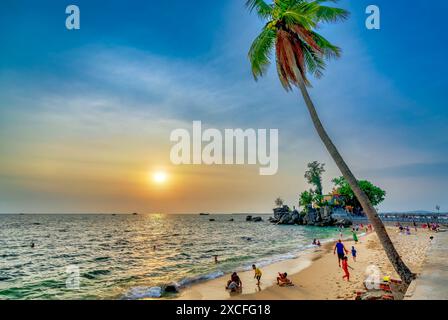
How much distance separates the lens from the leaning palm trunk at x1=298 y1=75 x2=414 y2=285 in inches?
400

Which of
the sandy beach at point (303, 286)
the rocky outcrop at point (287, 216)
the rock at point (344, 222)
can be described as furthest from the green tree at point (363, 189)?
the sandy beach at point (303, 286)

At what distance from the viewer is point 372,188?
267ft

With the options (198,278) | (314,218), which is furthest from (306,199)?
(198,278)

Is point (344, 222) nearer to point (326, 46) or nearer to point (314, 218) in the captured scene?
point (314, 218)

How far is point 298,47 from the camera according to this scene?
40.7ft

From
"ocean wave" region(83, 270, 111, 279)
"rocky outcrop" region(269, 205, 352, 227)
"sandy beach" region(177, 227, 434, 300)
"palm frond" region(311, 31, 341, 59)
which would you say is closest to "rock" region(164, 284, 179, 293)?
"sandy beach" region(177, 227, 434, 300)

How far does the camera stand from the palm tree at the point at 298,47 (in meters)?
11.0

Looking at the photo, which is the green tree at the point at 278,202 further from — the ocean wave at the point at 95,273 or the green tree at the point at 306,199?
the ocean wave at the point at 95,273

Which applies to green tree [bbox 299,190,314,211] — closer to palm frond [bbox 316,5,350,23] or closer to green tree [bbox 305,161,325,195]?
green tree [bbox 305,161,325,195]

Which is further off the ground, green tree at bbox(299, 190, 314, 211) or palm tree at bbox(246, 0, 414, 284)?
palm tree at bbox(246, 0, 414, 284)
